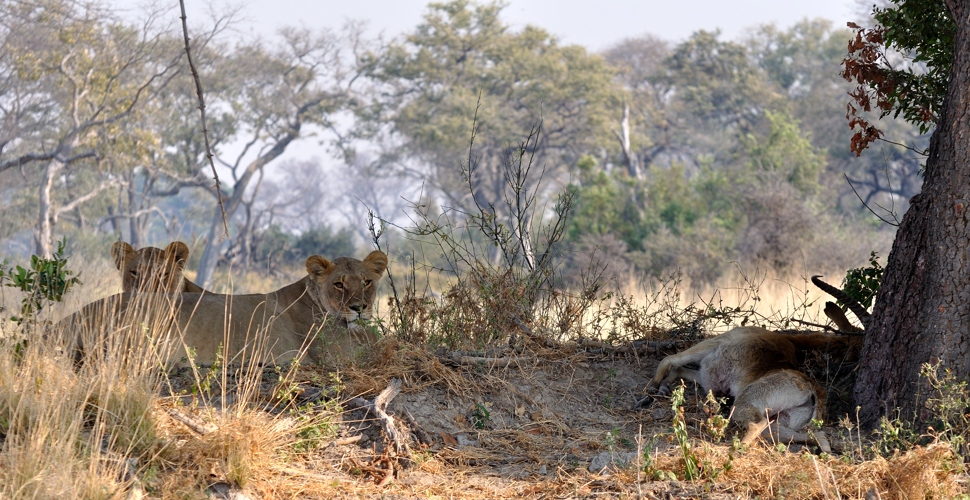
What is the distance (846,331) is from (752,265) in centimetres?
1247

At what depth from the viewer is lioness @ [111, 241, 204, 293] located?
682 cm

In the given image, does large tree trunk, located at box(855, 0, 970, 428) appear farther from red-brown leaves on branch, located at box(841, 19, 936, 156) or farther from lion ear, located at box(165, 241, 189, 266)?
lion ear, located at box(165, 241, 189, 266)

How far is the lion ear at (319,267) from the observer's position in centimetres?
650

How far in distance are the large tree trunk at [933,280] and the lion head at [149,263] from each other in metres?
4.38

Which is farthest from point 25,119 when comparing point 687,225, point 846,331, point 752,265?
point 846,331

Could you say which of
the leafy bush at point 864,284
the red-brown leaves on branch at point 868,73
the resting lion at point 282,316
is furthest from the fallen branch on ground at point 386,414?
the leafy bush at point 864,284

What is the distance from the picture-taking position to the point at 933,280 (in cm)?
533

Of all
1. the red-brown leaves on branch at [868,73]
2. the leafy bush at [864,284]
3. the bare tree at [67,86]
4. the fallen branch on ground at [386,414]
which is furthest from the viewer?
the bare tree at [67,86]

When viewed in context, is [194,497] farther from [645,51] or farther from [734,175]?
[645,51]

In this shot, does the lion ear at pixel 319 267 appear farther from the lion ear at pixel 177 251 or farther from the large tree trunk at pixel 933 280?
the large tree trunk at pixel 933 280

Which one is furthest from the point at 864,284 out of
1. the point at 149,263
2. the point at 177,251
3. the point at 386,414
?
the point at 149,263

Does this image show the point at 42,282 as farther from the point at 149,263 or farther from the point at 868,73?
the point at 868,73

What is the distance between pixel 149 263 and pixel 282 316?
112 centimetres

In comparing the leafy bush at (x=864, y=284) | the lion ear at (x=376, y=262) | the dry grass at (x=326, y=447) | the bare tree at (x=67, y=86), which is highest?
the bare tree at (x=67, y=86)
